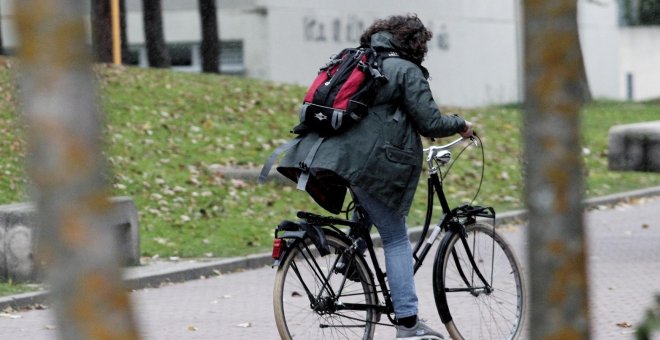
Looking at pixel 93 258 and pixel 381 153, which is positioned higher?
pixel 93 258

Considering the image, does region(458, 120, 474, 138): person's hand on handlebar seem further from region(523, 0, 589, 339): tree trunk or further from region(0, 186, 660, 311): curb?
region(523, 0, 589, 339): tree trunk

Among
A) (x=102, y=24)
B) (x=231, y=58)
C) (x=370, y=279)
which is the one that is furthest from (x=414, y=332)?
(x=231, y=58)

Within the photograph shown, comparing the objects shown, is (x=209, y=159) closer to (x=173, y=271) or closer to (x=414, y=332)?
(x=173, y=271)

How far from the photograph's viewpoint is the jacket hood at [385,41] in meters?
6.28

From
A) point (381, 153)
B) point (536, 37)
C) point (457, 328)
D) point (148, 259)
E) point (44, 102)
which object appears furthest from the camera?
point (148, 259)

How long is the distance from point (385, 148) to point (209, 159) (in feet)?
31.3

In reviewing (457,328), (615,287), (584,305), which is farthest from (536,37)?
(615,287)

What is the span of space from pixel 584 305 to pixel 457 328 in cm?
418

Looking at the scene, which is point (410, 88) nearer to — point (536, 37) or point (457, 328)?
point (457, 328)

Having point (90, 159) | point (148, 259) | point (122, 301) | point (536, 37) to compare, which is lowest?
point (148, 259)

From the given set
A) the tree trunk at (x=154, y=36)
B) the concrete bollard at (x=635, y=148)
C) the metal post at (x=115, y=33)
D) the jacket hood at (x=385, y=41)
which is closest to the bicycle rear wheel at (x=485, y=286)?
the jacket hood at (x=385, y=41)

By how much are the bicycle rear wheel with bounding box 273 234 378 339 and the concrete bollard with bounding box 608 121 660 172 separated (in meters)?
9.63

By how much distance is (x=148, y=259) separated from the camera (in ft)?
35.9

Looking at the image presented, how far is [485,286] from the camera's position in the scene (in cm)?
671
